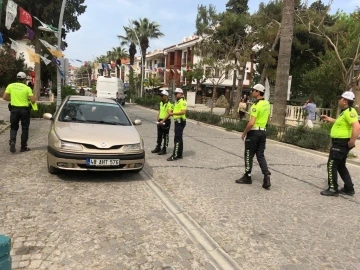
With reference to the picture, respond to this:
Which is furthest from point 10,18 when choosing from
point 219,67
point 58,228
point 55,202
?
point 219,67

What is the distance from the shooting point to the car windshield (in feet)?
23.4

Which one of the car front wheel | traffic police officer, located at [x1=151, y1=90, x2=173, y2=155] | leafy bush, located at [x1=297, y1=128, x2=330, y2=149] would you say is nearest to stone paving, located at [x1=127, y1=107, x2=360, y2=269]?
traffic police officer, located at [x1=151, y1=90, x2=173, y2=155]

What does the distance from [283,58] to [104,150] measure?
11.6m

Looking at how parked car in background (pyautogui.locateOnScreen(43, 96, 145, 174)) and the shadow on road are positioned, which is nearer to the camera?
parked car in background (pyautogui.locateOnScreen(43, 96, 145, 174))

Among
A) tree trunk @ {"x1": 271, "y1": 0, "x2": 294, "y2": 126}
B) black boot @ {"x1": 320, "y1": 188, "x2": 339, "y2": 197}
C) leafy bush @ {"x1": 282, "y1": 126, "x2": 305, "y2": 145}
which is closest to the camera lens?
black boot @ {"x1": 320, "y1": 188, "x2": 339, "y2": 197}

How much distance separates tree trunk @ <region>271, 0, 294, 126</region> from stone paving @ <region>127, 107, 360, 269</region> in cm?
695

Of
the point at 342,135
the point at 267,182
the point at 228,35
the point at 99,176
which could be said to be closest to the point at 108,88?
the point at 228,35

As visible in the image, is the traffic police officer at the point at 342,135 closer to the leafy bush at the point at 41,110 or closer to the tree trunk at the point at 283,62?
the tree trunk at the point at 283,62

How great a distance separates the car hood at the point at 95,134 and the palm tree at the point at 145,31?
4242 cm

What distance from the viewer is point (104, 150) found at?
606cm

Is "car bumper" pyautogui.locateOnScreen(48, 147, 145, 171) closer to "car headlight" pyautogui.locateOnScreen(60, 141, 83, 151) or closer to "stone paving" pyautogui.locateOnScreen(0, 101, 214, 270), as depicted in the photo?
"car headlight" pyautogui.locateOnScreen(60, 141, 83, 151)

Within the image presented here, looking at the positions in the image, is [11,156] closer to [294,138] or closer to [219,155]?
[219,155]

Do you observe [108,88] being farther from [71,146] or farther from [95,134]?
[71,146]

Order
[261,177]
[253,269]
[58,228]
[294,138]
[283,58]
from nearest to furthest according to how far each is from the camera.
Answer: [253,269], [58,228], [261,177], [294,138], [283,58]
